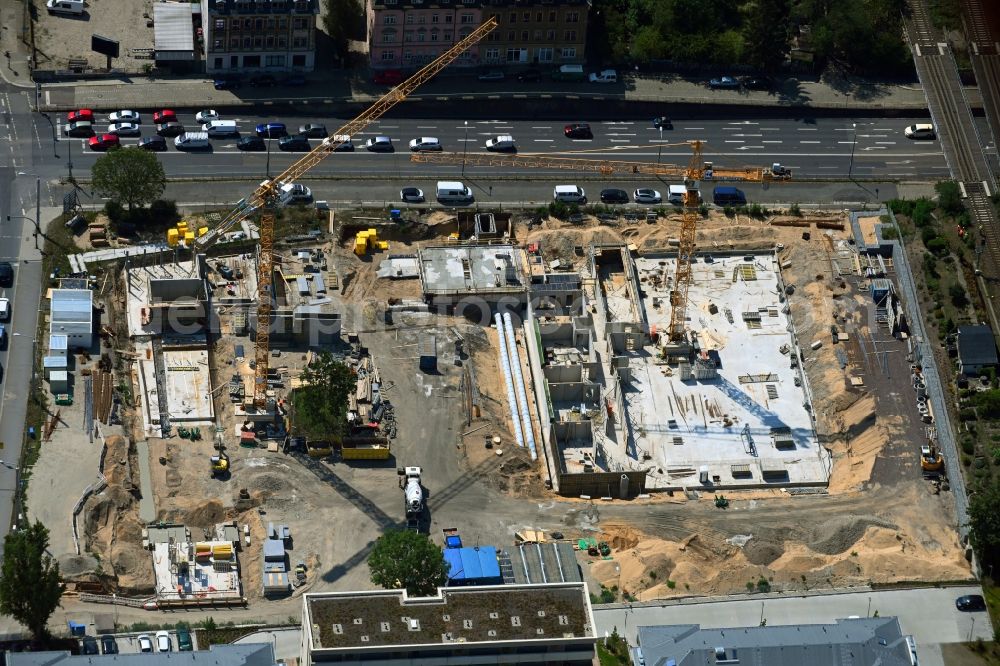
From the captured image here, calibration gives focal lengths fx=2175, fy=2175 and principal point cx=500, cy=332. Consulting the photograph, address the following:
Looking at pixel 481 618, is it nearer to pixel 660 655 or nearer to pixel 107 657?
pixel 660 655

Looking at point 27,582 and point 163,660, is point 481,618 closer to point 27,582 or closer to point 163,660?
point 163,660

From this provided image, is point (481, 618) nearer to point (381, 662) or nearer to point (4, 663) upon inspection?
point (381, 662)

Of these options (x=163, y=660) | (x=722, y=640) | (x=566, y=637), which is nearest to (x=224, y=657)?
(x=163, y=660)

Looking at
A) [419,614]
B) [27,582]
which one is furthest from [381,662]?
[27,582]

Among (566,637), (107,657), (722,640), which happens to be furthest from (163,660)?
(722,640)

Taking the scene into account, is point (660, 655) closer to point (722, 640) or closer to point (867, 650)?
point (722, 640)

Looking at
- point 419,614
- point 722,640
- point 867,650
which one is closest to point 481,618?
point 419,614
